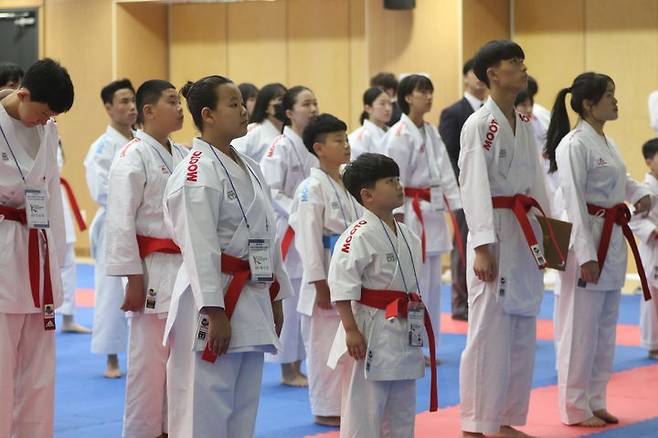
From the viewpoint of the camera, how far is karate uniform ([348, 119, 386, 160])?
8.53 metres

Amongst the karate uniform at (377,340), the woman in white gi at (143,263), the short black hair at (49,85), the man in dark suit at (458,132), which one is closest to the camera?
the short black hair at (49,85)

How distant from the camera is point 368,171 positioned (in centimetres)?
479

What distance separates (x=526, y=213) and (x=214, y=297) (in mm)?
1983

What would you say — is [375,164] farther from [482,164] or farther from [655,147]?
[655,147]

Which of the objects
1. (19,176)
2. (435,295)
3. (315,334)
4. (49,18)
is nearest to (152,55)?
(49,18)

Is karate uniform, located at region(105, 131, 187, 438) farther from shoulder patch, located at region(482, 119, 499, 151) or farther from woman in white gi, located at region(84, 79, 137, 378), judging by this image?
woman in white gi, located at region(84, 79, 137, 378)

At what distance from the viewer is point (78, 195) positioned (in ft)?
48.3

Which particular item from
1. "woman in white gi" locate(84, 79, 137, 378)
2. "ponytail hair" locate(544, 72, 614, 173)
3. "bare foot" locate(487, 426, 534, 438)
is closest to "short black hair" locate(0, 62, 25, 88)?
"woman in white gi" locate(84, 79, 137, 378)

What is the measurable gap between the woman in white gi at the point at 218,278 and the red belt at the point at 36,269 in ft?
2.52

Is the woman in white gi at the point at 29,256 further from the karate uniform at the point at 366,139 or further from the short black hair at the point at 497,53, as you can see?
the karate uniform at the point at 366,139

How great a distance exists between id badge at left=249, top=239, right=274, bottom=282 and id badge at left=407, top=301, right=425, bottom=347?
753 millimetres

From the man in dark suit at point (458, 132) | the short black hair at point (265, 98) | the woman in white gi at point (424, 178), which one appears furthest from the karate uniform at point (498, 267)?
the man in dark suit at point (458, 132)

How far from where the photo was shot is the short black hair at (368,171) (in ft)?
15.7

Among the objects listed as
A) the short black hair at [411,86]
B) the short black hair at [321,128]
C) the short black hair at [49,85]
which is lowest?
the short black hair at [321,128]
